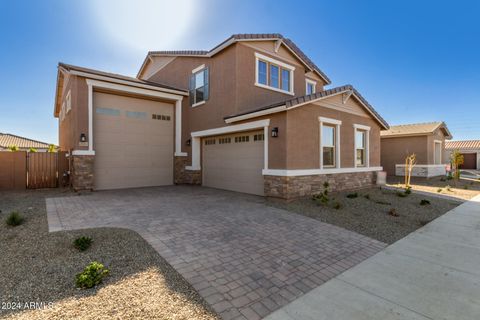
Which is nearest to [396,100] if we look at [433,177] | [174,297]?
[433,177]

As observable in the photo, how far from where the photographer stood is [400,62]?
14680mm

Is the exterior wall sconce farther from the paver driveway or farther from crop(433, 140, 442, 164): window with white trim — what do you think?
crop(433, 140, 442, 164): window with white trim

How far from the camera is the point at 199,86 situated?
12.9 metres

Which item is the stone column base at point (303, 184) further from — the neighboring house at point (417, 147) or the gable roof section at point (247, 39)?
the neighboring house at point (417, 147)

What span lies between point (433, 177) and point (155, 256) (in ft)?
73.7

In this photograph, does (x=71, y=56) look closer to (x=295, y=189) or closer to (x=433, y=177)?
(x=295, y=189)

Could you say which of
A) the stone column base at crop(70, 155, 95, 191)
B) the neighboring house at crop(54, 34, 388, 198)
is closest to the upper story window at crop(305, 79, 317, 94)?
the neighboring house at crop(54, 34, 388, 198)

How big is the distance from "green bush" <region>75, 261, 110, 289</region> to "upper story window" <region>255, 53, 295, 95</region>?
9909mm

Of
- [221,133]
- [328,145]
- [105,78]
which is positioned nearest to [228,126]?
[221,133]

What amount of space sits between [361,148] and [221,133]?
7161mm

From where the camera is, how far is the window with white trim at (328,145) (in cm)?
990

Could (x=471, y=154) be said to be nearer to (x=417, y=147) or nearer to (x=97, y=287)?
→ (x=417, y=147)

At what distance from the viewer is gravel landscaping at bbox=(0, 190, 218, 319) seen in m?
2.58

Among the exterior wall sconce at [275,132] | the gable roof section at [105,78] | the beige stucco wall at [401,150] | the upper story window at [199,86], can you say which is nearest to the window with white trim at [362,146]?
the exterior wall sconce at [275,132]
